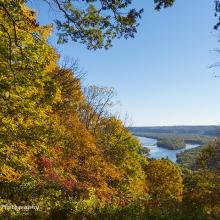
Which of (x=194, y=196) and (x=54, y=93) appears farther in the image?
(x=54, y=93)

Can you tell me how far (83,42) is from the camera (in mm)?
9906

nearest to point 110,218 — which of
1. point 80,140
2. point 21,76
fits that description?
point 21,76

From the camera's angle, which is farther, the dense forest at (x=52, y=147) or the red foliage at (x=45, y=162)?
the red foliage at (x=45, y=162)

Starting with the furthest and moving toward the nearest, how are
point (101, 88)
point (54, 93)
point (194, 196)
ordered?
point (101, 88)
point (54, 93)
point (194, 196)

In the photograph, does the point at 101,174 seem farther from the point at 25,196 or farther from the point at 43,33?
the point at 43,33

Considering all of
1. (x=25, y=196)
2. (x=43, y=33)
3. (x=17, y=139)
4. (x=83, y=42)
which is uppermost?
(x=43, y=33)

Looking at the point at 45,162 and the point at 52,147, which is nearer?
the point at 52,147

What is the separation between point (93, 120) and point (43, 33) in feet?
71.6

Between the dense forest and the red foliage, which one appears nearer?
the dense forest

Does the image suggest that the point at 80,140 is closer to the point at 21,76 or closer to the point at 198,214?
the point at 21,76

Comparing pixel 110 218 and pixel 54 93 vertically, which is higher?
pixel 54 93

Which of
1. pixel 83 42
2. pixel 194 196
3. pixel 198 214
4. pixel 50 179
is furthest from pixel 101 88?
pixel 83 42

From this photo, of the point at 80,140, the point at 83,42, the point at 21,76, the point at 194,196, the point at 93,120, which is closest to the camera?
the point at 83,42

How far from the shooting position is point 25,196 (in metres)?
25.1
